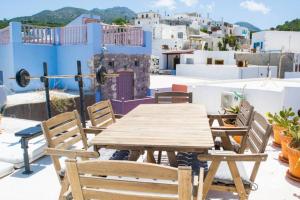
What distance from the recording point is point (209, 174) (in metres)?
2.55

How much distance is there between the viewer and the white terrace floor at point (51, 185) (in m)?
3.28

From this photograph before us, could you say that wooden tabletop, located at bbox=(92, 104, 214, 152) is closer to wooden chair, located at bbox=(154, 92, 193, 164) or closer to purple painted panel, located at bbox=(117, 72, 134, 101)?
wooden chair, located at bbox=(154, 92, 193, 164)

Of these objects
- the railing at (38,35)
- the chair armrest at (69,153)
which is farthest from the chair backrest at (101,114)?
the railing at (38,35)

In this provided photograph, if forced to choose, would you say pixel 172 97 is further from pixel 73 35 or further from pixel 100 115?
pixel 73 35

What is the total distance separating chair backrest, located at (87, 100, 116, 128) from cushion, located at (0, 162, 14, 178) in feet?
4.17

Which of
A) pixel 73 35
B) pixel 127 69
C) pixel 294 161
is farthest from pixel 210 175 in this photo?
pixel 73 35

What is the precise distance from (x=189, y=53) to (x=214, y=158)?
30.9 meters

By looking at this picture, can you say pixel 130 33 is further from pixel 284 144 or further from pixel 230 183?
pixel 230 183

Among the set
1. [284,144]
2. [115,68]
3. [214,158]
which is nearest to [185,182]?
[214,158]

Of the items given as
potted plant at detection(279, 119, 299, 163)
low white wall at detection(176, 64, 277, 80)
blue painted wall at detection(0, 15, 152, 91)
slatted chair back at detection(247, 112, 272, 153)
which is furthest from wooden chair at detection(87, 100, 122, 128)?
low white wall at detection(176, 64, 277, 80)

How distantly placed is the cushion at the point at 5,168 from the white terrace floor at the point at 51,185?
0.20ft

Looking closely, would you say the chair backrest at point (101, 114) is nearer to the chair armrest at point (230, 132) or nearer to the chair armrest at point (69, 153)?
the chair armrest at point (69, 153)

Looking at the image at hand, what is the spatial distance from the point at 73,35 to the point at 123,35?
94.0 inches

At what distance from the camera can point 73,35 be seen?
45.4 feet
